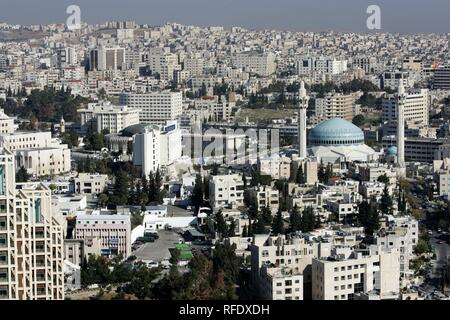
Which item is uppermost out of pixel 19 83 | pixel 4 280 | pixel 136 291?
pixel 19 83

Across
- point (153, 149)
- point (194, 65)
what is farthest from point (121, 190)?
point (194, 65)

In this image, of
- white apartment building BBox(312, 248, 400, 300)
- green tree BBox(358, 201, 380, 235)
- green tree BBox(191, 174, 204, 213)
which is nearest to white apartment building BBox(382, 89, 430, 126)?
green tree BBox(191, 174, 204, 213)

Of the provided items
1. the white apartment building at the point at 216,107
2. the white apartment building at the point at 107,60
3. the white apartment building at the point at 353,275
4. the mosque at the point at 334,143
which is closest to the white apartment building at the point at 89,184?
the mosque at the point at 334,143

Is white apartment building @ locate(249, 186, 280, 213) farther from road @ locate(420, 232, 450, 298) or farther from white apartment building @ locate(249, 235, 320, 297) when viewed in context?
white apartment building @ locate(249, 235, 320, 297)

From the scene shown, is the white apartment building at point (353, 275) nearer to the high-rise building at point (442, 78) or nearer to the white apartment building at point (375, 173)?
the white apartment building at point (375, 173)

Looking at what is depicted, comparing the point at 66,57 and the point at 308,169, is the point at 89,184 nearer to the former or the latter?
the point at 308,169

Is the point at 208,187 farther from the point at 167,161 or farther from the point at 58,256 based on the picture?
the point at 58,256
